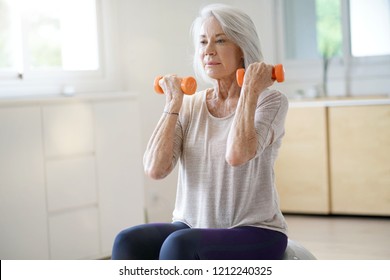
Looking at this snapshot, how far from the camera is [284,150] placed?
173 inches

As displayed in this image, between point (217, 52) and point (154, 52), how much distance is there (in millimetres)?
2192

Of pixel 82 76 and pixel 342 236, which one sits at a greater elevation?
pixel 82 76

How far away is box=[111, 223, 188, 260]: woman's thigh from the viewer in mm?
1871

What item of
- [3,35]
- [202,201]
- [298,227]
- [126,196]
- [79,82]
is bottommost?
[298,227]

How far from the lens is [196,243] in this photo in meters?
1.75

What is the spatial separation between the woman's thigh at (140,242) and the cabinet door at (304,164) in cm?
250

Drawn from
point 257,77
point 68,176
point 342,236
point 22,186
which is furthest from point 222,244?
point 342,236

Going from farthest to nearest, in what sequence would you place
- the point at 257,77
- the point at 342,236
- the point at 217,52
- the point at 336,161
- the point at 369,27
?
the point at 369,27
the point at 336,161
the point at 342,236
the point at 217,52
the point at 257,77

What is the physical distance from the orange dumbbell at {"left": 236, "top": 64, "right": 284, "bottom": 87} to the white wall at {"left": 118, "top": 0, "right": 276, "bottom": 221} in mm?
2187

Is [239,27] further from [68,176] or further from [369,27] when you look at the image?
[369,27]

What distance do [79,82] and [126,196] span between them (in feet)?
2.20
